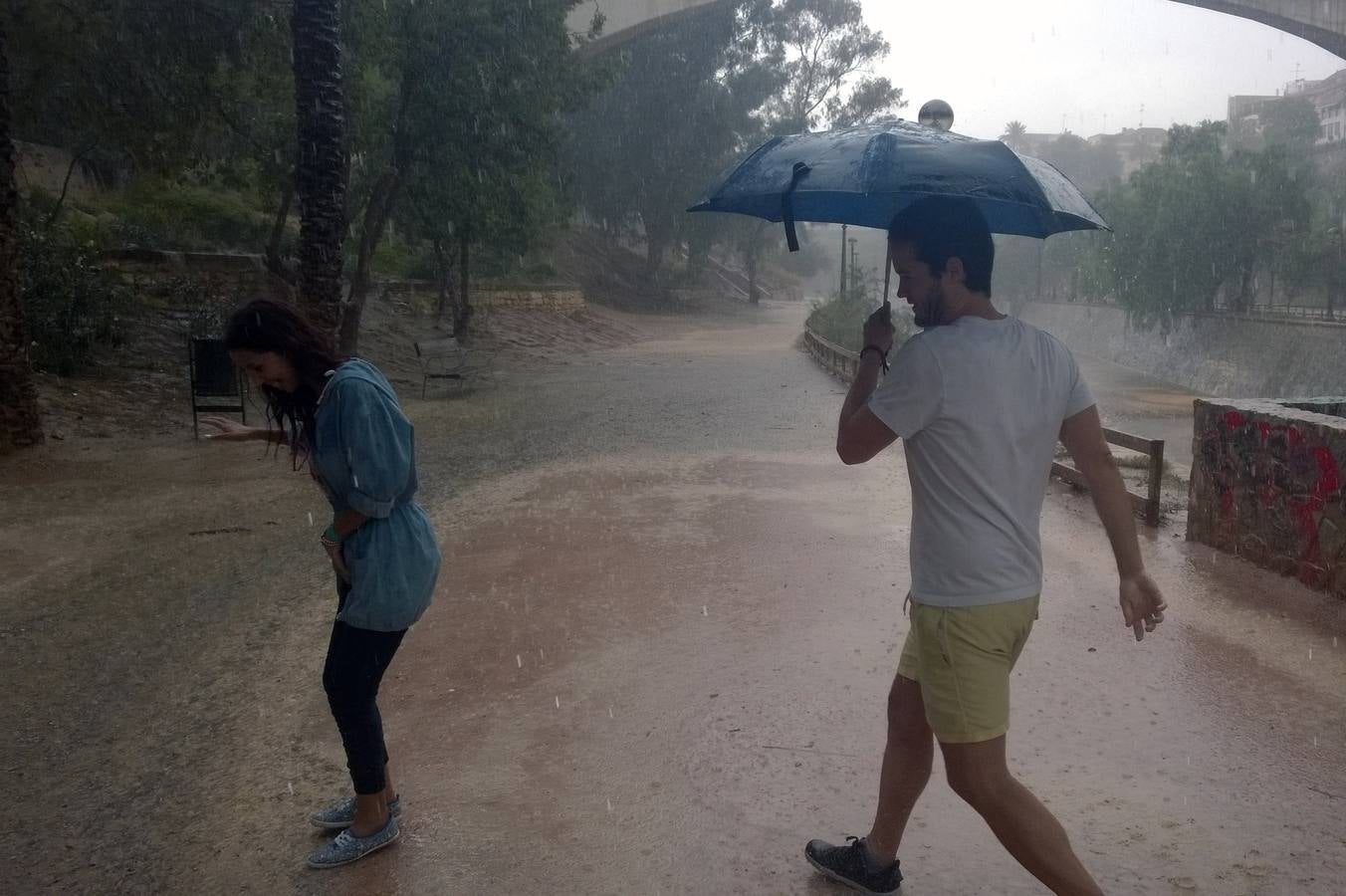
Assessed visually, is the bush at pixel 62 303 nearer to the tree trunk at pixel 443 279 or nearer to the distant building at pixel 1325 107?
the tree trunk at pixel 443 279

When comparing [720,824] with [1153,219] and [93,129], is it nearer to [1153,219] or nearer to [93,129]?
[93,129]

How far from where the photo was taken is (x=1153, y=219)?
140 ft

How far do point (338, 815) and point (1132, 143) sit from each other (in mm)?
145832

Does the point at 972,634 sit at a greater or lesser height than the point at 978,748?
greater

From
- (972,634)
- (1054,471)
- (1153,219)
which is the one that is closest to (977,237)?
(972,634)

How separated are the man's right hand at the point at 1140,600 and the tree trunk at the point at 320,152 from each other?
9.63 metres

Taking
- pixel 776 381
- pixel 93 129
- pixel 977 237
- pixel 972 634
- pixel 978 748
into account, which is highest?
pixel 93 129

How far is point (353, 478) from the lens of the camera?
2836mm

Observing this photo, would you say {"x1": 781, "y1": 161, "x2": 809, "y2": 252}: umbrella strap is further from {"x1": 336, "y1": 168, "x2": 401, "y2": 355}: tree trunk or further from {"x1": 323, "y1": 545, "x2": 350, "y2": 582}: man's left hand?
{"x1": 336, "y1": 168, "x2": 401, "y2": 355}: tree trunk

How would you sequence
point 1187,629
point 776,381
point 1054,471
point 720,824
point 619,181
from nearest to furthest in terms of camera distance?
point 720,824 → point 1187,629 → point 1054,471 → point 776,381 → point 619,181

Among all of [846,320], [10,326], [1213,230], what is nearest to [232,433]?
[10,326]

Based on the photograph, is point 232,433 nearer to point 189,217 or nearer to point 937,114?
point 937,114

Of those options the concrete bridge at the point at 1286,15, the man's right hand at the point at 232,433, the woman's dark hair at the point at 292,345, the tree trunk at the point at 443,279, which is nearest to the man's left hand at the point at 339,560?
the woman's dark hair at the point at 292,345

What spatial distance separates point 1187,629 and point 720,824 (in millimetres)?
3251
